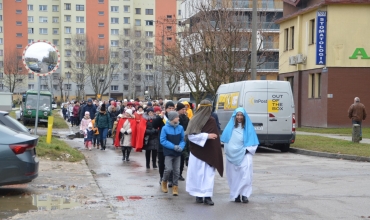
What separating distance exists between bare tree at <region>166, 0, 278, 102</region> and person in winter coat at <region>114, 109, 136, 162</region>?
14.3 metres

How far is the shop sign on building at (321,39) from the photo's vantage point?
3219 centimetres

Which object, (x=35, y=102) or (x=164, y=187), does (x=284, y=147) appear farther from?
(x=35, y=102)

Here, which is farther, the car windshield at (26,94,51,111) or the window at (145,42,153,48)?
the window at (145,42,153,48)

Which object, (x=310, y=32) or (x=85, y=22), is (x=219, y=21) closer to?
(x=310, y=32)

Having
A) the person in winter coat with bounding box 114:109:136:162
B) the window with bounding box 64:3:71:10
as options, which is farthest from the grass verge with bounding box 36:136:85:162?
the window with bounding box 64:3:71:10

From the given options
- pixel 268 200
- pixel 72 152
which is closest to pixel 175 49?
pixel 72 152

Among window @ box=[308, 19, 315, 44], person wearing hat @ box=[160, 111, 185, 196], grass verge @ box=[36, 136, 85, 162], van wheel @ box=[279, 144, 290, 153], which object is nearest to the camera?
person wearing hat @ box=[160, 111, 185, 196]

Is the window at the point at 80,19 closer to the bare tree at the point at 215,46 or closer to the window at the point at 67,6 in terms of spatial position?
the window at the point at 67,6

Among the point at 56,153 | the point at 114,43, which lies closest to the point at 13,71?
the point at 114,43

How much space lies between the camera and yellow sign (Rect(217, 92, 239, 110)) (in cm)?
2120

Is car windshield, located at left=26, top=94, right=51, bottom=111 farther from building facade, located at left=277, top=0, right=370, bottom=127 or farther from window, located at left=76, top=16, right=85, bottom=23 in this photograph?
window, located at left=76, top=16, right=85, bottom=23

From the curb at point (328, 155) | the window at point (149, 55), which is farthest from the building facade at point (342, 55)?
the window at point (149, 55)

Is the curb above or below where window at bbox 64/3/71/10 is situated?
below

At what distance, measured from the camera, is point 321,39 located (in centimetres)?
3216
